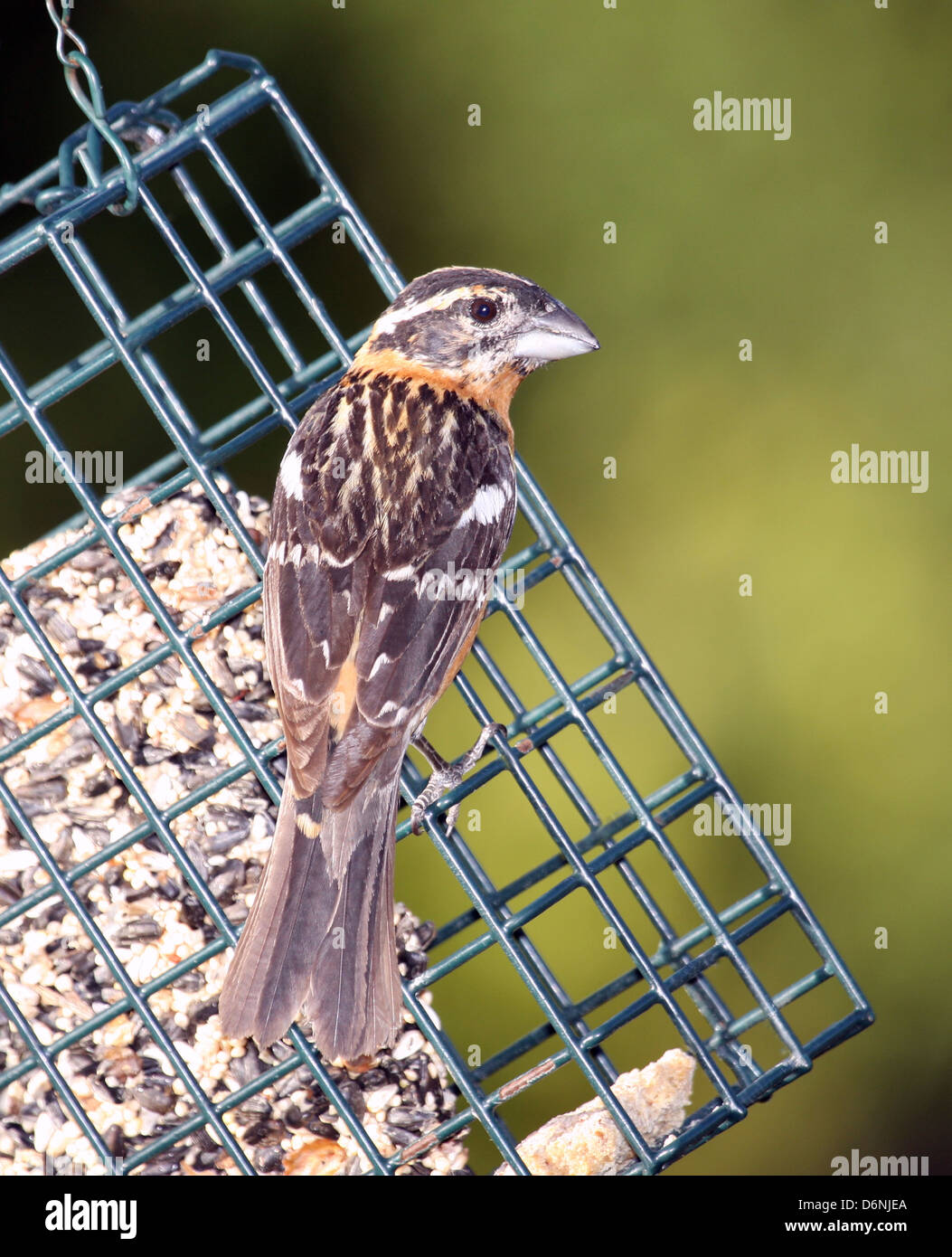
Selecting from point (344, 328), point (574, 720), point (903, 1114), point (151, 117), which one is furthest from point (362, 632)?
point (903, 1114)

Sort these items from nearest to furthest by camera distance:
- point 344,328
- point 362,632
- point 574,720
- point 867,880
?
point 362,632
point 574,720
point 867,880
point 344,328

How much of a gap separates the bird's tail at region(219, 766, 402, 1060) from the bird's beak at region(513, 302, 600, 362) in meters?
1.17

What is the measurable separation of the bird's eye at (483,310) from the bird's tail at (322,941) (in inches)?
47.3

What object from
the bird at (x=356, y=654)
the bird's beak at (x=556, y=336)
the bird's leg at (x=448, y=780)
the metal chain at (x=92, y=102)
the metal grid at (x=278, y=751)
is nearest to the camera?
Answer: the metal chain at (x=92, y=102)

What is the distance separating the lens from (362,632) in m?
3.54

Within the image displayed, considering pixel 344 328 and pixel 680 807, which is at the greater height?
pixel 344 328

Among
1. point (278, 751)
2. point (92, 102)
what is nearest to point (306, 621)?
point (278, 751)

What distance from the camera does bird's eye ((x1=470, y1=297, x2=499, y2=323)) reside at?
393 cm

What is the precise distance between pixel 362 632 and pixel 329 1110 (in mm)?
1179

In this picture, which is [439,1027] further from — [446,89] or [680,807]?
[446,89]

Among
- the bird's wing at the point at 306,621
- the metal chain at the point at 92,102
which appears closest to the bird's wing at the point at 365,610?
the bird's wing at the point at 306,621

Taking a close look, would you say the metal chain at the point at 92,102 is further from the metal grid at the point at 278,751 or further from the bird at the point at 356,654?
the bird at the point at 356,654

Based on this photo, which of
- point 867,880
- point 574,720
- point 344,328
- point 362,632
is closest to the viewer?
point 362,632

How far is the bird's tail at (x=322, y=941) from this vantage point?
3445 millimetres
